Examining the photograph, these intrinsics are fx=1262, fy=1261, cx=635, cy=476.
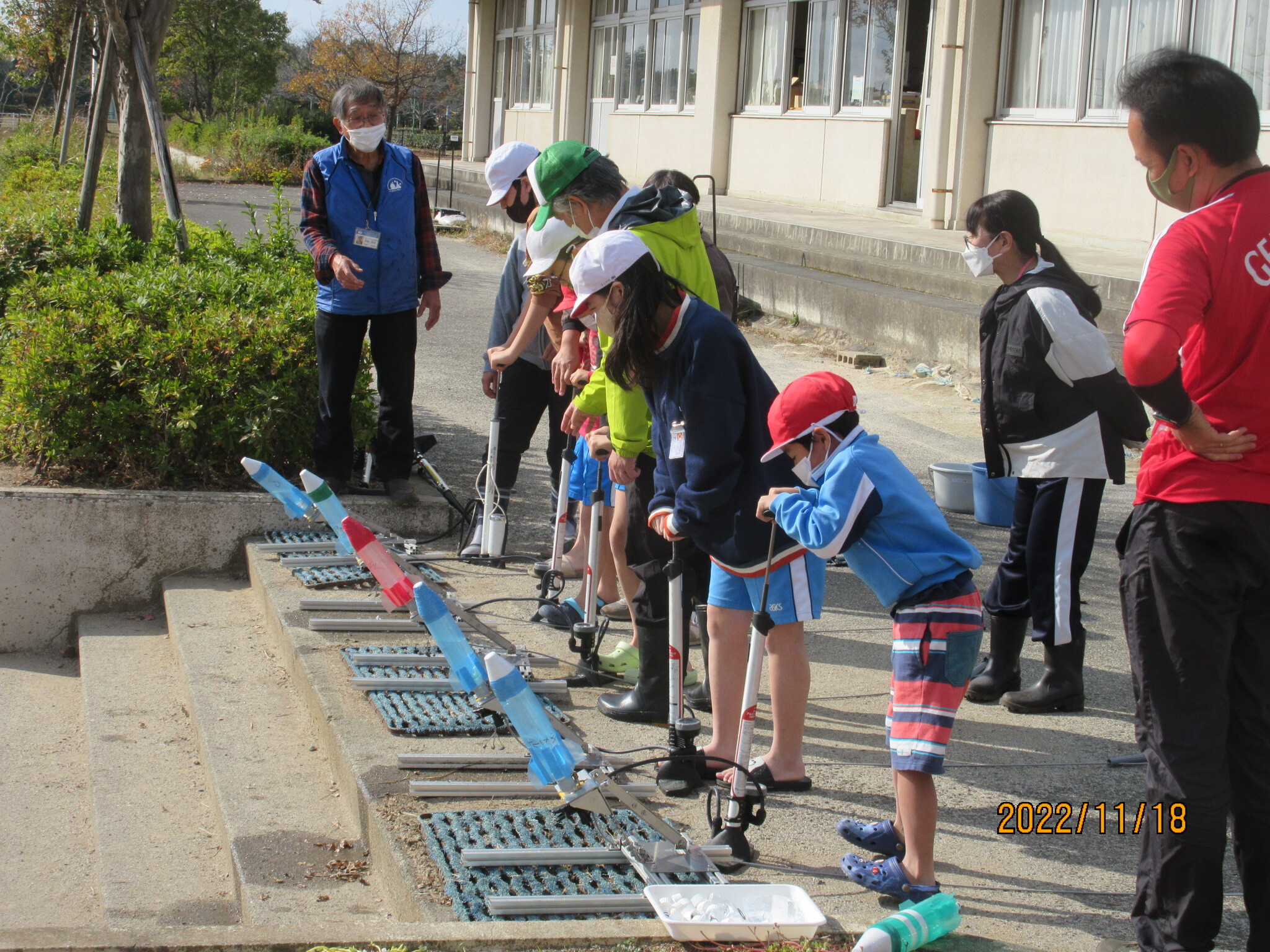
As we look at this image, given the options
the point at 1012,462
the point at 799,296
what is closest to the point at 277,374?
the point at 1012,462

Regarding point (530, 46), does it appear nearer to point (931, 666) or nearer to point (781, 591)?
point (781, 591)

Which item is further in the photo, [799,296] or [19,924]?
[799,296]

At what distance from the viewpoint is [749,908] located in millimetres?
2967

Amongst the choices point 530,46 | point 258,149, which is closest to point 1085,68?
point 530,46

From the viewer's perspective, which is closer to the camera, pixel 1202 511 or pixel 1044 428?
pixel 1202 511

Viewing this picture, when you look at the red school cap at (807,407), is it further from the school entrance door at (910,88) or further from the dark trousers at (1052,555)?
the school entrance door at (910,88)

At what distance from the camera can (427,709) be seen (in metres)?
4.40

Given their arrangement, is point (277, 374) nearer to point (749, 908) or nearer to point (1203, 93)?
point (749, 908)

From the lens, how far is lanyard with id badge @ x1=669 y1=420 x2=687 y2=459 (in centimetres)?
374

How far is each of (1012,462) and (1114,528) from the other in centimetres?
279

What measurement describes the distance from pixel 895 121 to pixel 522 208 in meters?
12.9

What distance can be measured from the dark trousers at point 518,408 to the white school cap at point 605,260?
2.38m

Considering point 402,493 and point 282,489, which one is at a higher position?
point 282,489

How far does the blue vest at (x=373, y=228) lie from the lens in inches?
250
